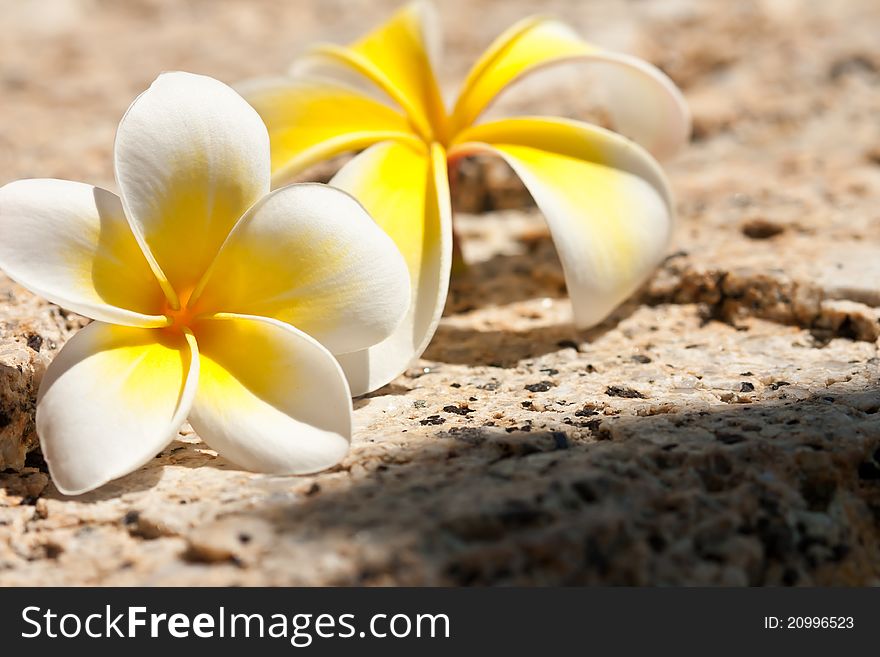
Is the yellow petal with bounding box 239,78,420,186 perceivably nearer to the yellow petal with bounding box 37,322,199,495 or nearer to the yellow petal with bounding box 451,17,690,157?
the yellow petal with bounding box 451,17,690,157

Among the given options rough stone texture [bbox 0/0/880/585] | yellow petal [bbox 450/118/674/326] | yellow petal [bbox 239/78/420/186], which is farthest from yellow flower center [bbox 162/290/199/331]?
yellow petal [bbox 450/118/674/326]

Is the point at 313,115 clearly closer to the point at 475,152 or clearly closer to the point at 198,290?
the point at 475,152

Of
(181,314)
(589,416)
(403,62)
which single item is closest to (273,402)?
(181,314)

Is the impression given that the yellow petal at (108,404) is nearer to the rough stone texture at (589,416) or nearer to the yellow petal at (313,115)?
the rough stone texture at (589,416)

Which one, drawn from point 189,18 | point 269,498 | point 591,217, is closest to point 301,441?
point 269,498

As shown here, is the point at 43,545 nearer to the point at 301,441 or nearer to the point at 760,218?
the point at 301,441

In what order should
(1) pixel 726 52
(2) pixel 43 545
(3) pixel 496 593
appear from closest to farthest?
(3) pixel 496 593, (2) pixel 43 545, (1) pixel 726 52
